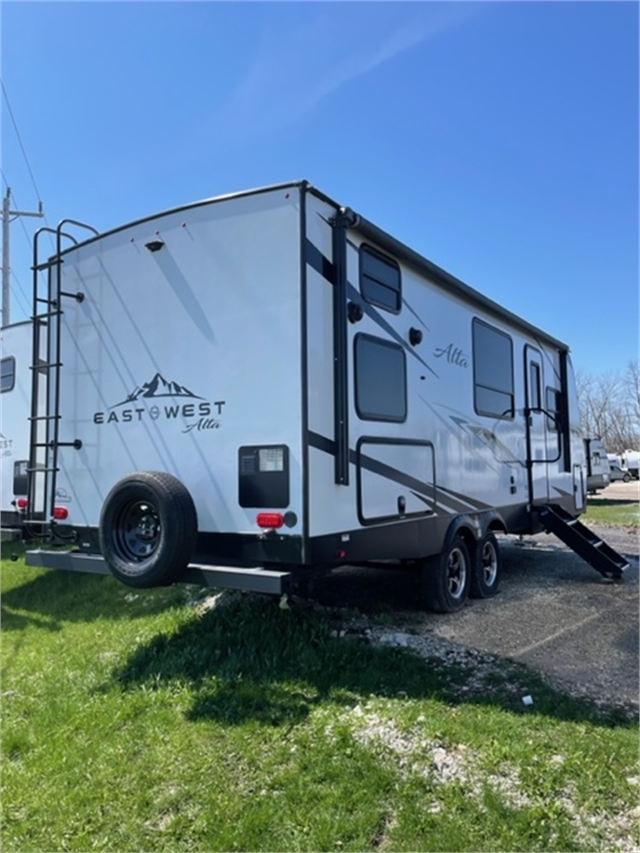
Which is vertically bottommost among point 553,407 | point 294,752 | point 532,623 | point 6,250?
point 294,752

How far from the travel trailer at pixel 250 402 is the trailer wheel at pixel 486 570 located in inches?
3.1

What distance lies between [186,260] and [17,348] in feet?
15.8

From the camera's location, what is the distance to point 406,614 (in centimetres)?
591

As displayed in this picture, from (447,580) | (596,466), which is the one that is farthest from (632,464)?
(447,580)

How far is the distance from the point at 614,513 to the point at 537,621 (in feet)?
39.8

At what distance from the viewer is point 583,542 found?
25.9ft

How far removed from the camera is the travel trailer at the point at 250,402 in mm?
4449

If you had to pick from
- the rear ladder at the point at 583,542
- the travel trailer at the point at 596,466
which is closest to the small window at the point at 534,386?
the rear ladder at the point at 583,542

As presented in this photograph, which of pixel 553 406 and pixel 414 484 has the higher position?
pixel 553 406

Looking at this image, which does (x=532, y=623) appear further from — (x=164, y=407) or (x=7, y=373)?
(x=7, y=373)

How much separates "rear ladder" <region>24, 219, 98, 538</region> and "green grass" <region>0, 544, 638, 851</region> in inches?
50.9

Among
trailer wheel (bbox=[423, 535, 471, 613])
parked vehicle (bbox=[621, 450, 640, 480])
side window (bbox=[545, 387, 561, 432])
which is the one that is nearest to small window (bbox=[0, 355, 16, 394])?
trailer wheel (bbox=[423, 535, 471, 613])

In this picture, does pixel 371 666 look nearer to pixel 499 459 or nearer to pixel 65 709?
pixel 65 709

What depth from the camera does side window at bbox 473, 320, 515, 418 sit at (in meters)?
7.12
